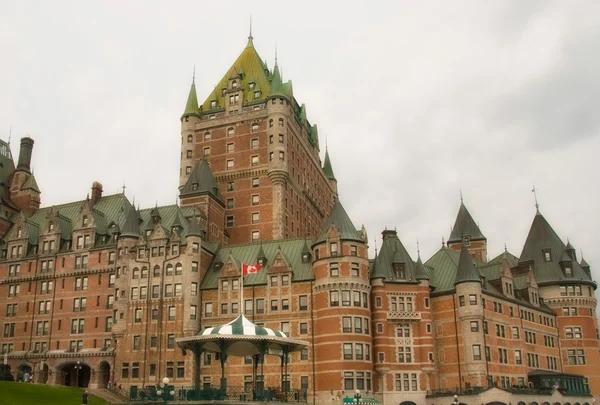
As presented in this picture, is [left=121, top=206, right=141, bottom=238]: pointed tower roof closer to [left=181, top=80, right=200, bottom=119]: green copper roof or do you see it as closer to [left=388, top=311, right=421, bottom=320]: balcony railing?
[left=181, top=80, right=200, bottom=119]: green copper roof

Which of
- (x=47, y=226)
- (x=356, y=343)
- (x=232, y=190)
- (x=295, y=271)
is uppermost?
(x=232, y=190)

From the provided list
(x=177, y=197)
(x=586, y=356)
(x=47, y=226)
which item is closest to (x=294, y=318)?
(x=177, y=197)

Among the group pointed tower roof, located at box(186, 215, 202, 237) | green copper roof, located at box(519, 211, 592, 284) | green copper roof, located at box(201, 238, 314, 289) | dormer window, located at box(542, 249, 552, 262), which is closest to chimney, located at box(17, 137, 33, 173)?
pointed tower roof, located at box(186, 215, 202, 237)

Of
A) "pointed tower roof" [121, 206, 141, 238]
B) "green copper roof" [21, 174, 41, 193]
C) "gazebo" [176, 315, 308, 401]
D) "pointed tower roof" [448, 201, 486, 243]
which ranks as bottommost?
"gazebo" [176, 315, 308, 401]

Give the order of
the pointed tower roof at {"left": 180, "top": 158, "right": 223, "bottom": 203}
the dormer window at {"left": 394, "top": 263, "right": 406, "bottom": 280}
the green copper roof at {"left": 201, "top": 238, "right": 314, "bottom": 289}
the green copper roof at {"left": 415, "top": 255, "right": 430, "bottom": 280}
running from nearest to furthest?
the dormer window at {"left": 394, "top": 263, "right": 406, "bottom": 280} → the green copper roof at {"left": 415, "top": 255, "right": 430, "bottom": 280} → the green copper roof at {"left": 201, "top": 238, "right": 314, "bottom": 289} → the pointed tower roof at {"left": 180, "top": 158, "right": 223, "bottom": 203}

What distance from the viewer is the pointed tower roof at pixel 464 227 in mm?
111188

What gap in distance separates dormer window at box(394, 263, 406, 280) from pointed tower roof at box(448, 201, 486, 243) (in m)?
32.0

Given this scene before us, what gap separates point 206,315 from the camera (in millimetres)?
83562

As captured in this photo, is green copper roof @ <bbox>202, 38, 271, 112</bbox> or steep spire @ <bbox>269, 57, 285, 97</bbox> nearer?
steep spire @ <bbox>269, 57, 285, 97</bbox>

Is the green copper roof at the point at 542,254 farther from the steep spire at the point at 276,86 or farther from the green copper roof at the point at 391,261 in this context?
the steep spire at the point at 276,86

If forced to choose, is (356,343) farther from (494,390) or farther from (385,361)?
(494,390)

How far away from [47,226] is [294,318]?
40.7 m

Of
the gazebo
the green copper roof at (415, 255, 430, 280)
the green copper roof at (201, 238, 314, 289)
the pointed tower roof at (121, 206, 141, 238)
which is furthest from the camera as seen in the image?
the pointed tower roof at (121, 206, 141, 238)

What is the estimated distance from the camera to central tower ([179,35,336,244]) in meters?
104
